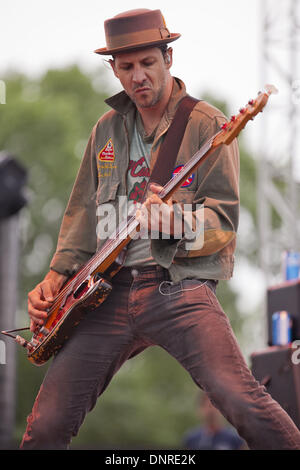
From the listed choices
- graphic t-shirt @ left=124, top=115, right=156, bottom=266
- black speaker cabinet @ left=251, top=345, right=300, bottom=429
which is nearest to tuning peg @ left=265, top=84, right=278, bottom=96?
graphic t-shirt @ left=124, top=115, right=156, bottom=266

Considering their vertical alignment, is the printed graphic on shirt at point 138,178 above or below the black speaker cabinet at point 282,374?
above

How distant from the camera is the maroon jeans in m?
2.89

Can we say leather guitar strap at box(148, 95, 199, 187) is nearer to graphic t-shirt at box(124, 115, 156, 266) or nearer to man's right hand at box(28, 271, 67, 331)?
graphic t-shirt at box(124, 115, 156, 266)

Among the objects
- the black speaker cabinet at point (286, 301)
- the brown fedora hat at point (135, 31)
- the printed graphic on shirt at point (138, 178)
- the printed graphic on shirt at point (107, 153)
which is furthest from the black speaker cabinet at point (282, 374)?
the brown fedora hat at point (135, 31)

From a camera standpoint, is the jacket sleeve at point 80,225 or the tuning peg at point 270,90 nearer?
the tuning peg at point 270,90

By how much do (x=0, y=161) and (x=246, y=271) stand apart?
15833mm

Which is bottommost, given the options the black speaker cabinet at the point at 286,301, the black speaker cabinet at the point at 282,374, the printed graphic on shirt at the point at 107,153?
the black speaker cabinet at the point at 282,374

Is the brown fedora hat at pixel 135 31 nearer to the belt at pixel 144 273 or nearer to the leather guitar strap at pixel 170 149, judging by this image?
the leather guitar strap at pixel 170 149

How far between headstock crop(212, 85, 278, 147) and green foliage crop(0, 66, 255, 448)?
17599mm

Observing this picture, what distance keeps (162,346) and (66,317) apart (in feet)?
1.40

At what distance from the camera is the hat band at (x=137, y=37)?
3256 mm

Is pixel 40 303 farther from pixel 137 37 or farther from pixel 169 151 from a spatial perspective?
pixel 137 37
